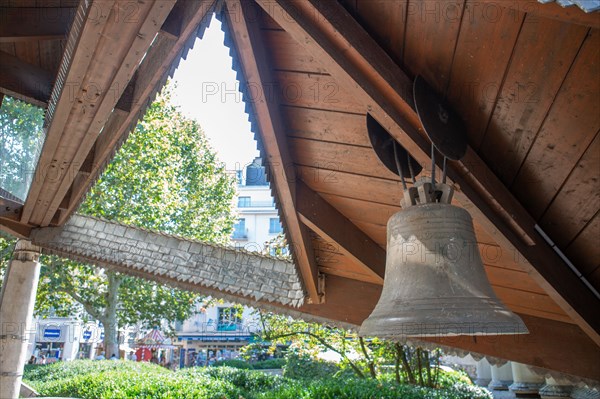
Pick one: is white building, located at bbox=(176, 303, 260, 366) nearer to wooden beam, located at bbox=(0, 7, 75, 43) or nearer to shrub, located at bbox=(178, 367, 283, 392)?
shrub, located at bbox=(178, 367, 283, 392)

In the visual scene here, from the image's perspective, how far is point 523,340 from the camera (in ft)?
12.1

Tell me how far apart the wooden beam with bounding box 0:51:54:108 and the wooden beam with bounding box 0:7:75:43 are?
0.46 m

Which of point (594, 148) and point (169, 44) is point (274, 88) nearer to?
point (169, 44)

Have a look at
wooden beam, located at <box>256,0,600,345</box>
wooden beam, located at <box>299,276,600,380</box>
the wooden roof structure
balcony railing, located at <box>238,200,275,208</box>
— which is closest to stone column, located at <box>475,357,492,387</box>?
wooden beam, located at <box>299,276,600,380</box>

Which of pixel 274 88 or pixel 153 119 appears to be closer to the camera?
pixel 274 88

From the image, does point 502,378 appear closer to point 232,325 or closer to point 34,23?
point 34,23

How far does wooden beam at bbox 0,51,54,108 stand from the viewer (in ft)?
10.4

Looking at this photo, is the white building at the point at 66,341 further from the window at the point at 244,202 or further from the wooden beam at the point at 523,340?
the wooden beam at the point at 523,340

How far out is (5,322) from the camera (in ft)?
16.1

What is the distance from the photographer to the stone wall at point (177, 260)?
4410mm

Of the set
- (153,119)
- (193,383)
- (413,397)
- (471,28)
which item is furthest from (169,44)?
(153,119)

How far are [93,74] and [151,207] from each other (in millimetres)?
10553

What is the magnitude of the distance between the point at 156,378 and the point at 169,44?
8011 mm

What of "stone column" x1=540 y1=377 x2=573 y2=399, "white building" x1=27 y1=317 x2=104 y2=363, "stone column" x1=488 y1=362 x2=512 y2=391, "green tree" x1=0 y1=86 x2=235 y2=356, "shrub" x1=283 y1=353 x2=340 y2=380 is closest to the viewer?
"stone column" x1=540 y1=377 x2=573 y2=399
